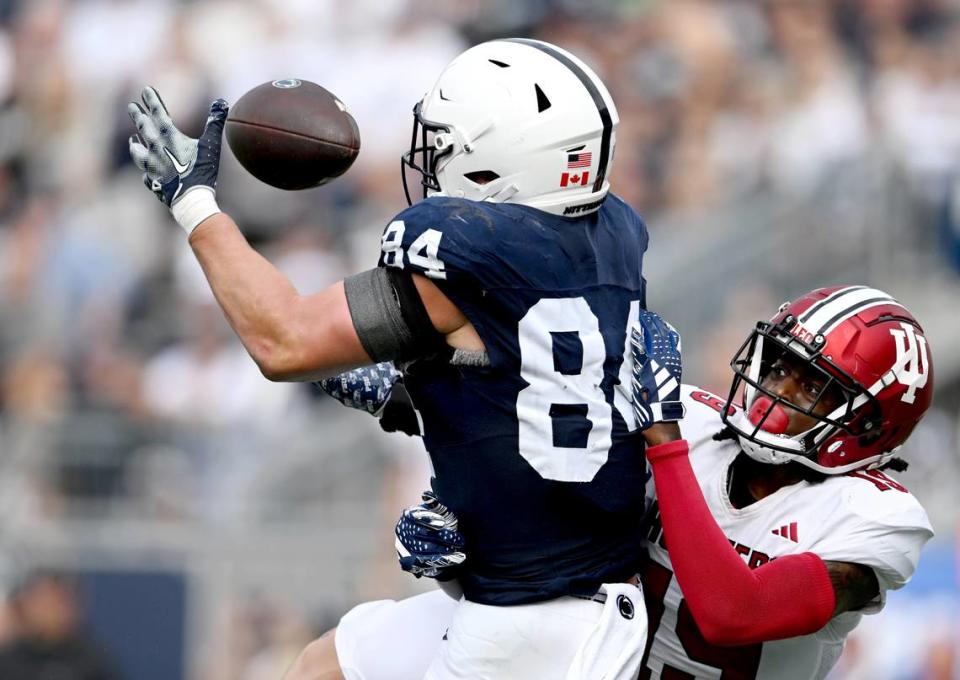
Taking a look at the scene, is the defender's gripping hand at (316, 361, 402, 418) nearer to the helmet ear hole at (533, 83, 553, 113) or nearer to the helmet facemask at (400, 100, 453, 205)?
the helmet facemask at (400, 100, 453, 205)

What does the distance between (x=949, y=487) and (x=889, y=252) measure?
1280mm

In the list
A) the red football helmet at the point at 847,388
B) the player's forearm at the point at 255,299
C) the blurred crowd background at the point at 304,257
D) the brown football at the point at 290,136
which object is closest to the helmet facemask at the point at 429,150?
the brown football at the point at 290,136

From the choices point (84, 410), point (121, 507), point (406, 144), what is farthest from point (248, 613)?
point (406, 144)

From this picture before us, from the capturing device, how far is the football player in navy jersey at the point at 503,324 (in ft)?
10.4

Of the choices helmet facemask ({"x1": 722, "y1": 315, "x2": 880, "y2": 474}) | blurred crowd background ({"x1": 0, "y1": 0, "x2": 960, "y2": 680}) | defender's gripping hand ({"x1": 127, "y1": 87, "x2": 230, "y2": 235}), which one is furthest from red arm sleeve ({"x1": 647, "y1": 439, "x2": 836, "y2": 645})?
blurred crowd background ({"x1": 0, "y1": 0, "x2": 960, "y2": 680})

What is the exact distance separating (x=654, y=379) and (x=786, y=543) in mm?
534

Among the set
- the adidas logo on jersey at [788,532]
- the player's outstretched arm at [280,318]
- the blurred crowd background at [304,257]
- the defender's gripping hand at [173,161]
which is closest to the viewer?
the player's outstretched arm at [280,318]

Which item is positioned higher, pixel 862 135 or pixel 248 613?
pixel 862 135

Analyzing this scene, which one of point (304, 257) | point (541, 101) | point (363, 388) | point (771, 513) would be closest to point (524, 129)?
point (541, 101)

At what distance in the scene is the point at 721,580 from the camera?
11.0 feet

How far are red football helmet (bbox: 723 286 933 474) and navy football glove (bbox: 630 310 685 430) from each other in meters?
0.28

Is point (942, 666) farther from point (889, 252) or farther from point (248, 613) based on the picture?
point (248, 613)

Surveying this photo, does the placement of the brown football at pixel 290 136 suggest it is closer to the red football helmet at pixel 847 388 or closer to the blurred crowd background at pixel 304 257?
the red football helmet at pixel 847 388

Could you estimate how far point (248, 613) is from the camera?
752 centimetres
